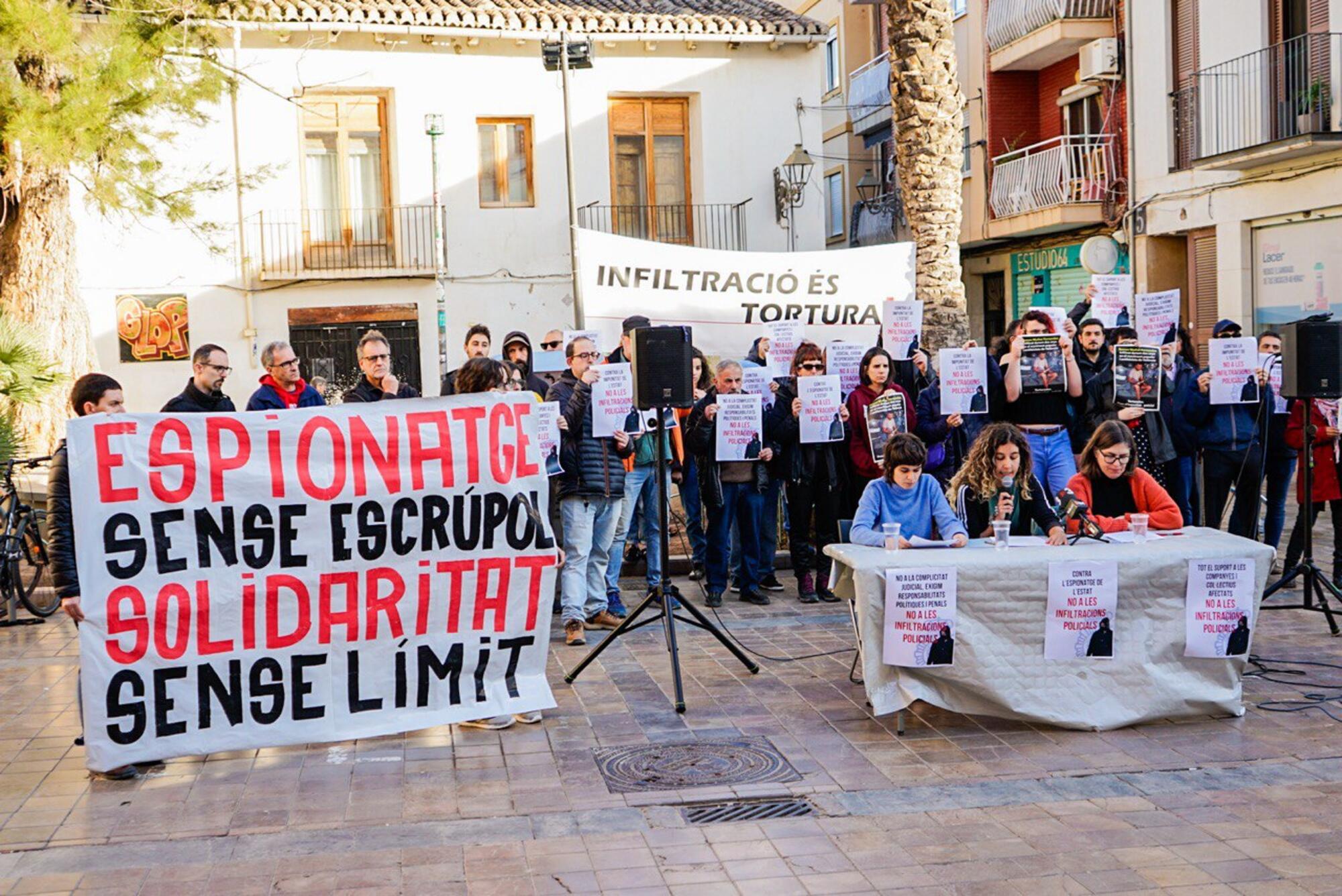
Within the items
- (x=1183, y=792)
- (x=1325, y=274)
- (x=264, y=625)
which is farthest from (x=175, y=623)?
(x=1325, y=274)

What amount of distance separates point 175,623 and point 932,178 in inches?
409

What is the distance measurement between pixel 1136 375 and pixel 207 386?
6.07 m

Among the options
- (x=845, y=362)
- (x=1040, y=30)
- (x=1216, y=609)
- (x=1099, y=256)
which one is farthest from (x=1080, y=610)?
(x=1040, y=30)

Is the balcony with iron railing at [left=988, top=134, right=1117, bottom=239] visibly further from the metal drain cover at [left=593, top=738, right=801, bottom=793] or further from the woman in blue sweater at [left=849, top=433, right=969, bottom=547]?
the metal drain cover at [left=593, top=738, right=801, bottom=793]

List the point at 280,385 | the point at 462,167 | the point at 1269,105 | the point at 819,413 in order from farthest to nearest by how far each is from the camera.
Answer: the point at 462,167, the point at 1269,105, the point at 819,413, the point at 280,385

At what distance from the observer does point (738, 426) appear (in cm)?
1025

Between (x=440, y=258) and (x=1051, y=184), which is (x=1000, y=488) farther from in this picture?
(x=1051, y=184)

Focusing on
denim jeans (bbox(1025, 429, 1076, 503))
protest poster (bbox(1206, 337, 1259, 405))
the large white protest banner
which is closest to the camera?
denim jeans (bbox(1025, 429, 1076, 503))

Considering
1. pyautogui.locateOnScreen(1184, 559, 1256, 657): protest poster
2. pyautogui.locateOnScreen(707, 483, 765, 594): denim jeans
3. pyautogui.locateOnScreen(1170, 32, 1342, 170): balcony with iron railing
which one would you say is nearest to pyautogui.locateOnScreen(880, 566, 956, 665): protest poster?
pyautogui.locateOnScreen(1184, 559, 1256, 657): protest poster

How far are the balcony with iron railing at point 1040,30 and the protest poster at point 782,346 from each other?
1475 centimetres

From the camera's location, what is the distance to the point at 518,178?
23.1m

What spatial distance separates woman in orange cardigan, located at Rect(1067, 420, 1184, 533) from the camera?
805cm

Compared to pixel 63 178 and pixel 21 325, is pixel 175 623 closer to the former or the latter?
pixel 21 325

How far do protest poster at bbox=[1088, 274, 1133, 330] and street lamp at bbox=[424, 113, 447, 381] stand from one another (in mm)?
11668
